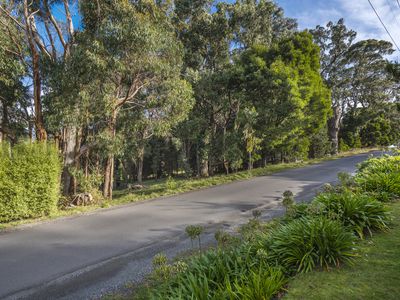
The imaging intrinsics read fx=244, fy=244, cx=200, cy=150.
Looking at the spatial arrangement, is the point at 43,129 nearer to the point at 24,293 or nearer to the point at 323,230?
the point at 24,293

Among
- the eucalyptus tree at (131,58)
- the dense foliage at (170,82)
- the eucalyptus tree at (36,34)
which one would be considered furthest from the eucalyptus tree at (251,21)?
the eucalyptus tree at (36,34)

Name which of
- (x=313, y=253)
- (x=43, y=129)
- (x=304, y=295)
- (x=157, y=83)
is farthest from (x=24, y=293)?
(x=157, y=83)

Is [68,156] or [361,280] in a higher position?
[68,156]

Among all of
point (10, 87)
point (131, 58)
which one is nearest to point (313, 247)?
point (131, 58)

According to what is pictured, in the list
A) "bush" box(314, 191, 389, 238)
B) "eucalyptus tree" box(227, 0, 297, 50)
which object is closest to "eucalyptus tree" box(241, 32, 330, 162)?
"eucalyptus tree" box(227, 0, 297, 50)

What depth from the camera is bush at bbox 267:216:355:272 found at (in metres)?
3.14

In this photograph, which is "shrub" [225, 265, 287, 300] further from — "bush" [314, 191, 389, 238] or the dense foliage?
the dense foliage

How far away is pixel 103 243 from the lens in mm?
5016

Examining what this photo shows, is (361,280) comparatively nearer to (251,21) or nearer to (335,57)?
(251,21)

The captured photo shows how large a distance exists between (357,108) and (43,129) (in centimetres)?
3354

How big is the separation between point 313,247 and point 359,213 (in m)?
1.53

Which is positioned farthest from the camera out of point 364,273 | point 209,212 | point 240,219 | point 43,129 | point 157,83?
point 157,83

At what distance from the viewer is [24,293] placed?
3338mm

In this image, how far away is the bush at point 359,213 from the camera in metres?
4.02
